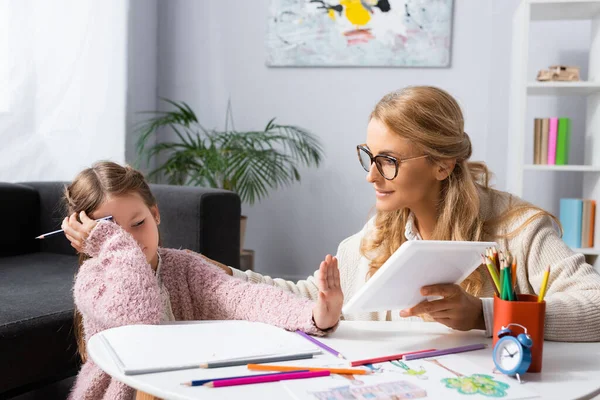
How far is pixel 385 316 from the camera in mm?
1489

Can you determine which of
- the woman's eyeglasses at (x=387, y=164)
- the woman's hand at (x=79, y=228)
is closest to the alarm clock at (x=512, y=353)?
the woman's eyeglasses at (x=387, y=164)

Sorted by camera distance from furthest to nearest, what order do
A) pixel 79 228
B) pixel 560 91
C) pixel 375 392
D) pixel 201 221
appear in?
pixel 560 91
pixel 201 221
pixel 79 228
pixel 375 392

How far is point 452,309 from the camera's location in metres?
1.08

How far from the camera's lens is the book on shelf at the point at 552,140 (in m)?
3.22

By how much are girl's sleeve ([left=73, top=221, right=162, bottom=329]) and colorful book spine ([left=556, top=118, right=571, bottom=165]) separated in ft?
8.41

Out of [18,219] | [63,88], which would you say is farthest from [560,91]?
[18,219]

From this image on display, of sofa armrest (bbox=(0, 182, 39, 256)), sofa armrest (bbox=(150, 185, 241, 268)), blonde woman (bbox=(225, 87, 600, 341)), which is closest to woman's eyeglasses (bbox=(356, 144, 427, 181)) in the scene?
blonde woman (bbox=(225, 87, 600, 341))

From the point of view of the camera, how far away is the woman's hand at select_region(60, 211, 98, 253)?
47.4 inches

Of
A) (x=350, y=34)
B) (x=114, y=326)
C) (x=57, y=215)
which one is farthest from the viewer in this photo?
(x=350, y=34)

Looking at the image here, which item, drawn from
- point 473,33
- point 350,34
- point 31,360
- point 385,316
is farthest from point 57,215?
point 473,33

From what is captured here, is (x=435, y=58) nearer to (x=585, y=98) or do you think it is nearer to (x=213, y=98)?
(x=585, y=98)

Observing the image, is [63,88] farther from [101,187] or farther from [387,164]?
[387,164]

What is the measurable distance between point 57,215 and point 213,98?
164 centimetres

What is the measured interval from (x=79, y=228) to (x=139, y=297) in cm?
20
